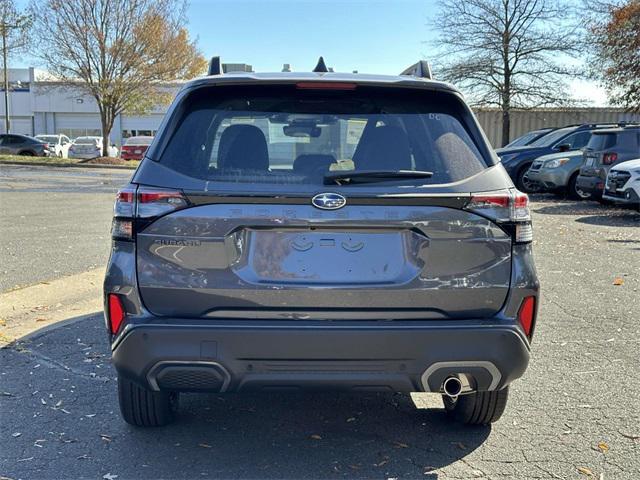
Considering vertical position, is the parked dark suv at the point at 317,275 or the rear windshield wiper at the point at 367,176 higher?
the rear windshield wiper at the point at 367,176

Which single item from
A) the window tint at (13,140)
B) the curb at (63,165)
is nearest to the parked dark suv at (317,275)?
the curb at (63,165)

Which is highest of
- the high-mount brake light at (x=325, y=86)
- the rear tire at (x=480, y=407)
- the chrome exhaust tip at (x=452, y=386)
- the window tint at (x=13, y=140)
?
the window tint at (x=13, y=140)

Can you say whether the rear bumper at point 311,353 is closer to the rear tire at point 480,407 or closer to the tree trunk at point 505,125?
the rear tire at point 480,407

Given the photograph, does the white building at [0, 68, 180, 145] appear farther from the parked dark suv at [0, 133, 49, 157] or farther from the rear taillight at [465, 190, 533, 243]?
the rear taillight at [465, 190, 533, 243]

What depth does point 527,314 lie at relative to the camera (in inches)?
118

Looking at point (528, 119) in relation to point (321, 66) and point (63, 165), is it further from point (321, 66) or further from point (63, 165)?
point (321, 66)

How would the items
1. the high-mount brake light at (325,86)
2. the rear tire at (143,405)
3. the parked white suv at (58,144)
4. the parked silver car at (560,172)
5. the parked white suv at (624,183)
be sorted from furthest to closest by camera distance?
the parked white suv at (58,144)
the parked silver car at (560,172)
the parked white suv at (624,183)
the rear tire at (143,405)
the high-mount brake light at (325,86)

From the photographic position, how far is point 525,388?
4.28 meters

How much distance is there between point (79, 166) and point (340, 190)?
3002 cm

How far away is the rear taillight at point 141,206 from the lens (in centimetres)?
284

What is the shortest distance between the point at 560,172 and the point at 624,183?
3.55m

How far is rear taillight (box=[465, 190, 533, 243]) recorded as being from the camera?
2.91m

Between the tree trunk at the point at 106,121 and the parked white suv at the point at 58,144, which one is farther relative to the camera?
the parked white suv at the point at 58,144

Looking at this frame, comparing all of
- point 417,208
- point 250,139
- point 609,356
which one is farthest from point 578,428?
point 250,139
